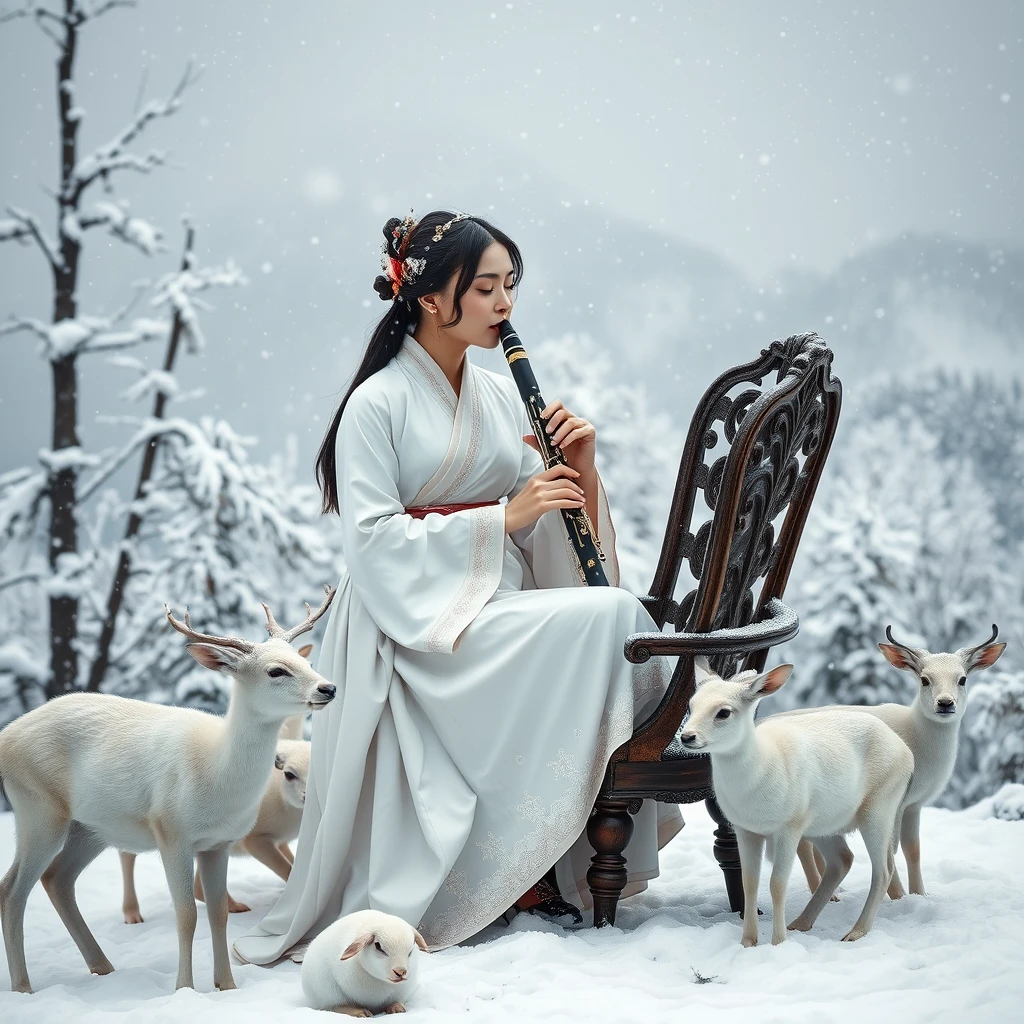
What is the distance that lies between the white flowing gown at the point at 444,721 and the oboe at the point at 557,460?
7.8 inches

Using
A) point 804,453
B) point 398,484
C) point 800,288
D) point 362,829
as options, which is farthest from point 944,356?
point 362,829

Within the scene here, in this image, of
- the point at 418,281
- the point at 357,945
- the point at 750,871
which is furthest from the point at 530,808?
the point at 418,281

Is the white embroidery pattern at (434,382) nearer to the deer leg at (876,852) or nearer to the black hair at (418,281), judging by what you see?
the black hair at (418,281)

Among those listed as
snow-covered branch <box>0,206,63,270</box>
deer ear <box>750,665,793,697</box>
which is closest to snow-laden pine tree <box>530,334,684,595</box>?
snow-covered branch <box>0,206,63,270</box>

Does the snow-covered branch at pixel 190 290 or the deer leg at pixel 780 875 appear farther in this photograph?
the snow-covered branch at pixel 190 290

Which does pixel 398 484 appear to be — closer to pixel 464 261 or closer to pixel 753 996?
pixel 464 261

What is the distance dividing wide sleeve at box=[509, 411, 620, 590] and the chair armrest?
54 centimetres

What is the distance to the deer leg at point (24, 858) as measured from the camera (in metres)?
2.44

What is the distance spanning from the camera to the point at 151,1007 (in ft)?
7.23

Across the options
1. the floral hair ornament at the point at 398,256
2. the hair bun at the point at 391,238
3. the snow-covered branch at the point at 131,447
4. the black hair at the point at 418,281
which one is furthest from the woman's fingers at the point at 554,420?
the snow-covered branch at the point at 131,447

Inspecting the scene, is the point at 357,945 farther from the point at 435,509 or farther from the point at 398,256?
the point at 398,256

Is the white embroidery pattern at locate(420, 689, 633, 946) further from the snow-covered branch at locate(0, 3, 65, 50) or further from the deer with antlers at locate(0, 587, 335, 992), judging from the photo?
the snow-covered branch at locate(0, 3, 65, 50)

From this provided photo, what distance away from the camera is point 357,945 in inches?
84.4

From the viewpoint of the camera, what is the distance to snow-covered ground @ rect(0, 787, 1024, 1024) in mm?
2131
